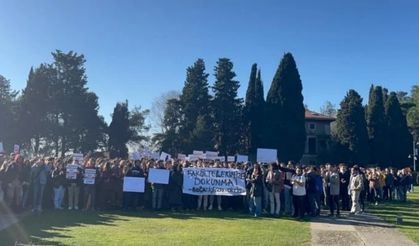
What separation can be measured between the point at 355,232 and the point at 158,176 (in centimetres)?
820

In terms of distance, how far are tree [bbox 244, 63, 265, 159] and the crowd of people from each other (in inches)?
1413

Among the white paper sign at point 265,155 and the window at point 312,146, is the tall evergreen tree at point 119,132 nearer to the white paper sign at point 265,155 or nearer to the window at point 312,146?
the window at point 312,146

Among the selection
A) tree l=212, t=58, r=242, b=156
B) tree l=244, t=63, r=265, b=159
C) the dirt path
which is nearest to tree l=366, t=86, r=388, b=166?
tree l=244, t=63, r=265, b=159

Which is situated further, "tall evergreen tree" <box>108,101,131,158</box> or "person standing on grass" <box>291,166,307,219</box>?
"tall evergreen tree" <box>108,101,131,158</box>

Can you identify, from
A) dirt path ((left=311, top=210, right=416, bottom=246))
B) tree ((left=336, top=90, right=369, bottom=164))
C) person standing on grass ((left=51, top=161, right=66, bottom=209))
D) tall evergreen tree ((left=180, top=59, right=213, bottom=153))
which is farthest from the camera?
tree ((left=336, top=90, right=369, bottom=164))

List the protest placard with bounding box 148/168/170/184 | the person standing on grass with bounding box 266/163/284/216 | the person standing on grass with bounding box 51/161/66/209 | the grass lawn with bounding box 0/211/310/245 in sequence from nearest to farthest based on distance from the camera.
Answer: the grass lawn with bounding box 0/211/310/245 < the person standing on grass with bounding box 266/163/284/216 < the person standing on grass with bounding box 51/161/66/209 < the protest placard with bounding box 148/168/170/184

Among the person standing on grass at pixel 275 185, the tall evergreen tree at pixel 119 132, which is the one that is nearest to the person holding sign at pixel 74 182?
the person standing on grass at pixel 275 185

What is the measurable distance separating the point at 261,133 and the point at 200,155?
87.6ft

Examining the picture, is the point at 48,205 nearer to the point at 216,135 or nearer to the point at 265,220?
the point at 265,220

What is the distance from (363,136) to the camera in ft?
190

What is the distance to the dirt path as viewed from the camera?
12.8 metres

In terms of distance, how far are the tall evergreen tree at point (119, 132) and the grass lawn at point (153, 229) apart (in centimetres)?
3936

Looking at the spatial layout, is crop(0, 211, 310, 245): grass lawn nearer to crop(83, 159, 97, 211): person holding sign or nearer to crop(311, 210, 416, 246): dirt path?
crop(311, 210, 416, 246): dirt path

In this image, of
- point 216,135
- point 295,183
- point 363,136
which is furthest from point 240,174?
point 363,136
